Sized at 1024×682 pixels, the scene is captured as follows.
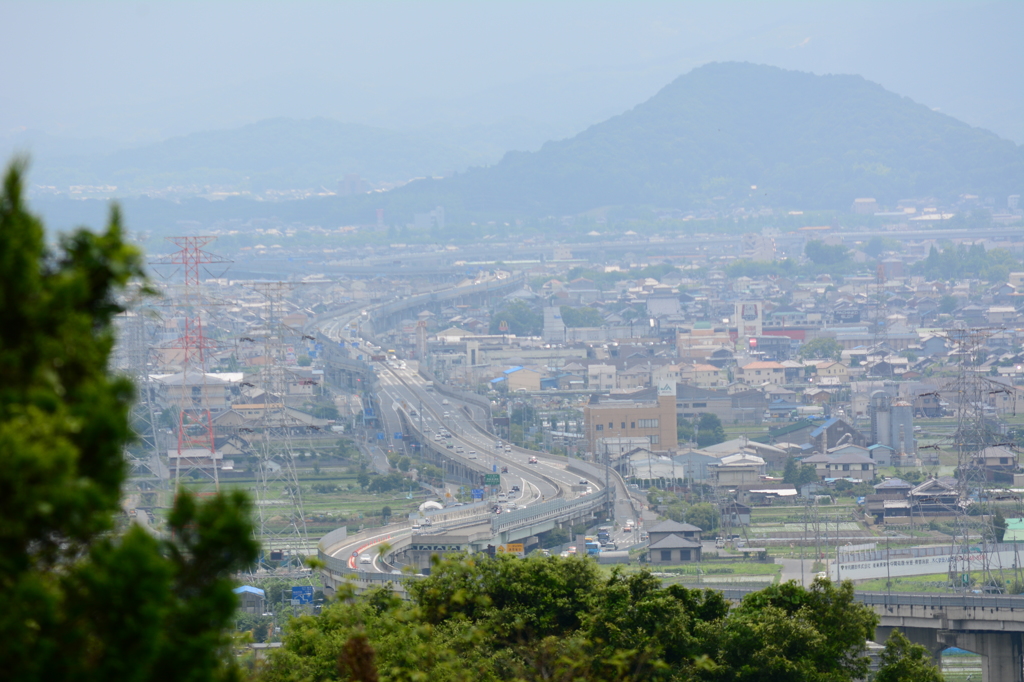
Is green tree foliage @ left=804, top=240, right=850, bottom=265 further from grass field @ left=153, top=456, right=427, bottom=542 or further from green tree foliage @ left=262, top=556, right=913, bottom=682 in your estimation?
green tree foliage @ left=262, top=556, right=913, bottom=682

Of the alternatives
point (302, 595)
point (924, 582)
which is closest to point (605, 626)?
point (302, 595)

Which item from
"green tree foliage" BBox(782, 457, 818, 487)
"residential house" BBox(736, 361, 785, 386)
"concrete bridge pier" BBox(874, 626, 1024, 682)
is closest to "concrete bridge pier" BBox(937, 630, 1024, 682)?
"concrete bridge pier" BBox(874, 626, 1024, 682)

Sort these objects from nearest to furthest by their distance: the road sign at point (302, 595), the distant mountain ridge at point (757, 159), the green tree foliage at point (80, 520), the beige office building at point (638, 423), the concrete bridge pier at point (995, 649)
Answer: the green tree foliage at point (80, 520) → the concrete bridge pier at point (995, 649) → the road sign at point (302, 595) → the beige office building at point (638, 423) → the distant mountain ridge at point (757, 159)

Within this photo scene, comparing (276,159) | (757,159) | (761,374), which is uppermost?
(276,159)

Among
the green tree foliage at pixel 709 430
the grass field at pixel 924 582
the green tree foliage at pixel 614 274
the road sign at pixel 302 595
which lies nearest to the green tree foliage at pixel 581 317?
the green tree foliage at pixel 614 274

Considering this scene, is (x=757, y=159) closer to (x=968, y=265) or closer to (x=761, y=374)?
(x=968, y=265)

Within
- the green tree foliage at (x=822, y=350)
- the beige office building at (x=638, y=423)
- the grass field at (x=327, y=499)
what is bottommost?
the grass field at (x=327, y=499)

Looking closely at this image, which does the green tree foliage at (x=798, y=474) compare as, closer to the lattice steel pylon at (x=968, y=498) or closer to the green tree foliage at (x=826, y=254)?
the lattice steel pylon at (x=968, y=498)
